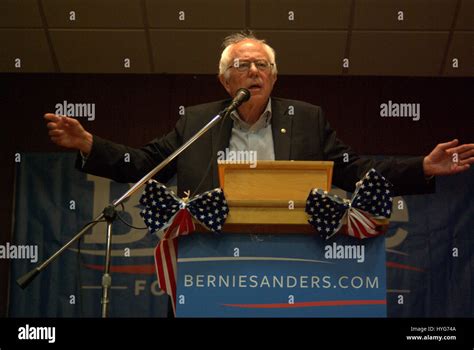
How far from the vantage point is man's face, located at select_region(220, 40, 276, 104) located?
3.08m

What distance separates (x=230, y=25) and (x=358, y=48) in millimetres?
883

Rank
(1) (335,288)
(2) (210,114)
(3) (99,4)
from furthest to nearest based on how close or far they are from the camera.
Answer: (3) (99,4), (2) (210,114), (1) (335,288)

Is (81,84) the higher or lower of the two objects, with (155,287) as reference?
higher

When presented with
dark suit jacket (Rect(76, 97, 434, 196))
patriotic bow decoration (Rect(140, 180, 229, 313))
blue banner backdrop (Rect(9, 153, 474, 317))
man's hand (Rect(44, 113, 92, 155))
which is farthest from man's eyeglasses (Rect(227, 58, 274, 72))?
blue banner backdrop (Rect(9, 153, 474, 317))

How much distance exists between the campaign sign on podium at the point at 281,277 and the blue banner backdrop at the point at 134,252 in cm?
322

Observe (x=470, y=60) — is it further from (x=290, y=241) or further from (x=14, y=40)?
(x=290, y=241)

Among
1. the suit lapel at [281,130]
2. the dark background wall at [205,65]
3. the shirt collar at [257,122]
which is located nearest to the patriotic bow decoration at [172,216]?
the suit lapel at [281,130]

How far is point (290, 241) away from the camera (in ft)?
7.68

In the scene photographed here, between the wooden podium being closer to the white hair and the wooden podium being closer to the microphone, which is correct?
the microphone

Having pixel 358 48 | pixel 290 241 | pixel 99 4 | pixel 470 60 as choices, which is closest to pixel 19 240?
pixel 99 4

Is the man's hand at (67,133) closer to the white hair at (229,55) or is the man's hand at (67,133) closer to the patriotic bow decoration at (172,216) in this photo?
the patriotic bow decoration at (172,216)

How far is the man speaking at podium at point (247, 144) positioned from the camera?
2.72m

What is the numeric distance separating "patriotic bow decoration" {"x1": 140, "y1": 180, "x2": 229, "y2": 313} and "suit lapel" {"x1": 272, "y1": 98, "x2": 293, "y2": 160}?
63cm

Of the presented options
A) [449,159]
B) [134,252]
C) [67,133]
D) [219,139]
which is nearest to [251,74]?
[219,139]
